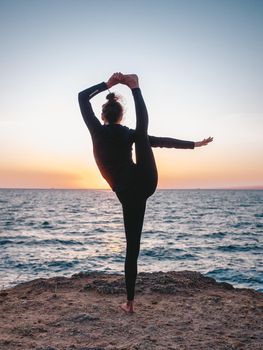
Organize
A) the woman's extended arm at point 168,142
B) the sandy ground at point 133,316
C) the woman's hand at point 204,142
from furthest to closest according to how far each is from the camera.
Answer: the woman's hand at point 204,142 < the woman's extended arm at point 168,142 < the sandy ground at point 133,316

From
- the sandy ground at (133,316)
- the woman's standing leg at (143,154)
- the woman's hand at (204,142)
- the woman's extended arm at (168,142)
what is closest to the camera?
the woman's standing leg at (143,154)

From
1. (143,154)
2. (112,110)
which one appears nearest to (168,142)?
(143,154)

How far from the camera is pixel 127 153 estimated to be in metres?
3.79

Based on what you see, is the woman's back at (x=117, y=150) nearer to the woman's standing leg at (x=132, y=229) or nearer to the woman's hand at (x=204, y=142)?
the woman's standing leg at (x=132, y=229)

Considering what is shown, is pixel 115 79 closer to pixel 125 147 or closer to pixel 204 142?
pixel 125 147

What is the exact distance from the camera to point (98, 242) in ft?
74.2

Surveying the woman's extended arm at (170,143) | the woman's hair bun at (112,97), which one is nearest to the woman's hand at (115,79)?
the woman's hair bun at (112,97)

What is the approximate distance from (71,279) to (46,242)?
16.0 meters

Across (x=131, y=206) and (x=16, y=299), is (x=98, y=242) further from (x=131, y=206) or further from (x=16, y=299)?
(x=131, y=206)

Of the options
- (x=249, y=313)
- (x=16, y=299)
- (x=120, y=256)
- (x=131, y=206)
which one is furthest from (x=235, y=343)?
(x=120, y=256)

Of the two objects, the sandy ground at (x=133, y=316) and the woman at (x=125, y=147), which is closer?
the woman at (x=125, y=147)

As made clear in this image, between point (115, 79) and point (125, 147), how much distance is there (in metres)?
0.78

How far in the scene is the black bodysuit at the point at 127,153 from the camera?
3.70 m

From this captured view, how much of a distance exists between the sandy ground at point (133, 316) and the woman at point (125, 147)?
4.27ft
